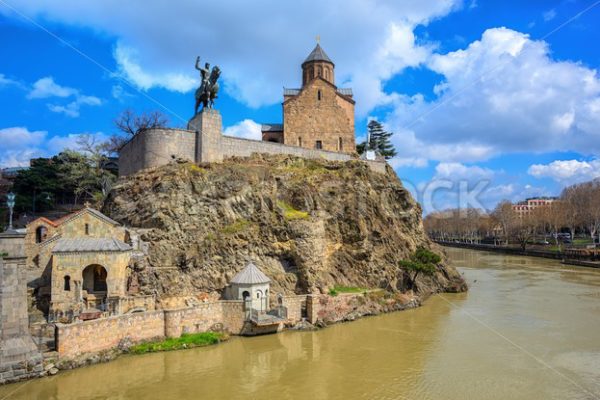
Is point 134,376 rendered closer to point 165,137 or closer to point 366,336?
point 366,336

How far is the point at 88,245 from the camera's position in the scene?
20.6 metres

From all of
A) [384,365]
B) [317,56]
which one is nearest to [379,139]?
[317,56]

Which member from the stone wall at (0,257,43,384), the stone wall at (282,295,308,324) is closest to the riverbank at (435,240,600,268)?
the stone wall at (282,295,308,324)

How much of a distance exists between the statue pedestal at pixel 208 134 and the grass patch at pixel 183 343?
1231 cm

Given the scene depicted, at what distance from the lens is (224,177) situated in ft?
88.7

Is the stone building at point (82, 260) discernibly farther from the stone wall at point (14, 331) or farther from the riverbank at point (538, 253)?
the riverbank at point (538, 253)

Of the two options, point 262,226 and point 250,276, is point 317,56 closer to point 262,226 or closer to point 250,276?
→ point 262,226

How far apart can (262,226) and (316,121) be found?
14.4 metres

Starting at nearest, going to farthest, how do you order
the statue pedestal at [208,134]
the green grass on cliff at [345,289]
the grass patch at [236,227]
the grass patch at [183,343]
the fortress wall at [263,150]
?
the grass patch at [183,343], the grass patch at [236,227], the green grass on cliff at [345,289], the statue pedestal at [208,134], the fortress wall at [263,150]

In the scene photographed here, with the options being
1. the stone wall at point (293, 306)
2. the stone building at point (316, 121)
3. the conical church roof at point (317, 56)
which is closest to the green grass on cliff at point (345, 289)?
the stone wall at point (293, 306)

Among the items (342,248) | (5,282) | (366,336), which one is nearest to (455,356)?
(366,336)

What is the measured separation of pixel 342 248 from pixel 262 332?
959 cm

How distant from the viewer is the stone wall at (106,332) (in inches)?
643

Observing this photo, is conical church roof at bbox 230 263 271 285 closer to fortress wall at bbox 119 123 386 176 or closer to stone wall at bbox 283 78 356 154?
fortress wall at bbox 119 123 386 176
